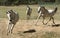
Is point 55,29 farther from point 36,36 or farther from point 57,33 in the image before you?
point 36,36

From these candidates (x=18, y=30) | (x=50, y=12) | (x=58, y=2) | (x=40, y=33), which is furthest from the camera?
(x=58, y=2)

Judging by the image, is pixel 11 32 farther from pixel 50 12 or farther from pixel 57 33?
pixel 50 12

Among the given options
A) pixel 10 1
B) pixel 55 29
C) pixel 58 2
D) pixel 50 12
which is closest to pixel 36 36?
pixel 55 29

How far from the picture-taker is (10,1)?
40.7 meters

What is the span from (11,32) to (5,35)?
2.04ft

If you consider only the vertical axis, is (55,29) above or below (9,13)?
below

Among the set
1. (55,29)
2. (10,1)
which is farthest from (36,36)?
A: (10,1)

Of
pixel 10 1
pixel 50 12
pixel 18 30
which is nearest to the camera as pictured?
pixel 18 30

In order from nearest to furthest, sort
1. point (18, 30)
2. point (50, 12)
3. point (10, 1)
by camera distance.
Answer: point (18, 30) < point (50, 12) < point (10, 1)

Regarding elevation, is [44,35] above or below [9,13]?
below

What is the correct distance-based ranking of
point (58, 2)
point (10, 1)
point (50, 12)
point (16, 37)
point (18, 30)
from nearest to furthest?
point (16, 37), point (18, 30), point (50, 12), point (58, 2), point (10, 1)

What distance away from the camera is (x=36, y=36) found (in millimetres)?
11695

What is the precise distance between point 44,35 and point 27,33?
3.39 feet

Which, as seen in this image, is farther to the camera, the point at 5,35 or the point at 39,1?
the point at 39,1
